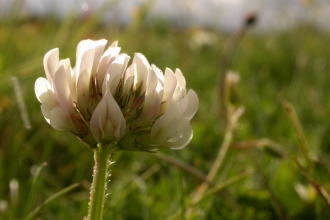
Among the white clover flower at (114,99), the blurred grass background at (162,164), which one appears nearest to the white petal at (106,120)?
the white clover flower at (114,99)

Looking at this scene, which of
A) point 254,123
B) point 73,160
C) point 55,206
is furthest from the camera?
point 254,123

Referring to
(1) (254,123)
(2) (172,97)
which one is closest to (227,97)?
(2) (172,97)

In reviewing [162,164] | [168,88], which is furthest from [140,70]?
[162,164]

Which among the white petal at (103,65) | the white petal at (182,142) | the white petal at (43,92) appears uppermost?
the white petal at (103,65)

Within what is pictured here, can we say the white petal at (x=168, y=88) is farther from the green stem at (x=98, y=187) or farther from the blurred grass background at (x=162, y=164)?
the blurred grass background at (x=162, y=164)

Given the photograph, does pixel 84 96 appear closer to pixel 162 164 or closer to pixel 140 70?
pixel 140 70

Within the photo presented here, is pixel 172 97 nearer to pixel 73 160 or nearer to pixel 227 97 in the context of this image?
pixel 227 97

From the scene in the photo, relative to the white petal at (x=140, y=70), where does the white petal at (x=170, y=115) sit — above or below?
below
